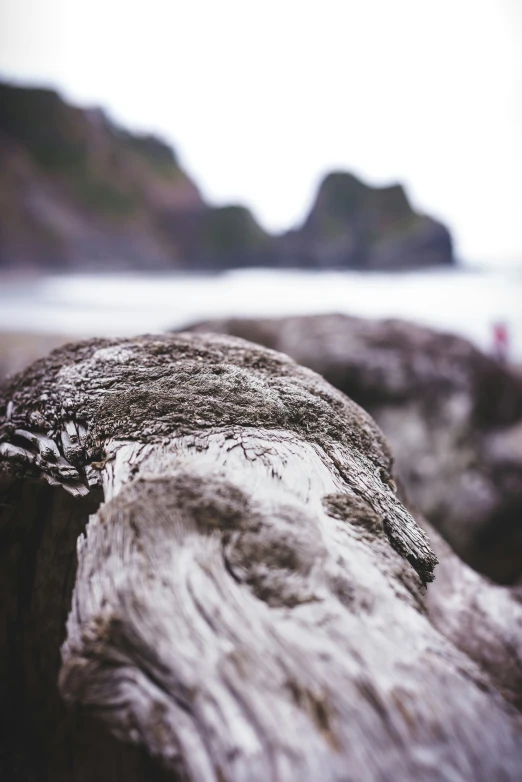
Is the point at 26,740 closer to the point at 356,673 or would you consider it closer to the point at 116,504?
the point at 116,504

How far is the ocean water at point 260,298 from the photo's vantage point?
5.27 m

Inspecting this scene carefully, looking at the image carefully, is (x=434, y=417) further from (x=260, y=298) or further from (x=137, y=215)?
(x=137, y=215)

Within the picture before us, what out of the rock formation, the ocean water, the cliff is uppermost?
the cliff

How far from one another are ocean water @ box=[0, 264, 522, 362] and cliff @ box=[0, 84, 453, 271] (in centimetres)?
21

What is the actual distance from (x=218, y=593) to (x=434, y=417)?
3.11 m

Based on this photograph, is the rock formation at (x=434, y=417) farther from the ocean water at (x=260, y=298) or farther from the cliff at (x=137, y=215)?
the cliff at (x=137, y=215)

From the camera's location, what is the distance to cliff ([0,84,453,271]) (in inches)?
215

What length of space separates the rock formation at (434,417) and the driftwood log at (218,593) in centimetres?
215

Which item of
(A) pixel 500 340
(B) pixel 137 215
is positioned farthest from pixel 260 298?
(A) pixel 500 340

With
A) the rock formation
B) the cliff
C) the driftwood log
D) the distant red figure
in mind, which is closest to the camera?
the driftwood log

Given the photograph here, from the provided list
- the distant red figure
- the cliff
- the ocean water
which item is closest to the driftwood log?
the ocean water

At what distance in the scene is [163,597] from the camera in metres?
0.67

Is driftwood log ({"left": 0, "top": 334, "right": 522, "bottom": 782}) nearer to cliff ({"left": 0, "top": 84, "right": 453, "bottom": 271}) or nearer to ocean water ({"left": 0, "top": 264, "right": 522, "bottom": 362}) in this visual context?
ocean water ({"left": 0, "top": 264, "right": 522, "bottom": 362})

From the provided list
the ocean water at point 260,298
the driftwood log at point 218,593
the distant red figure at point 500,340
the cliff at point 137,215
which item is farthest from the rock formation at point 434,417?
the cliff at point 137,215
